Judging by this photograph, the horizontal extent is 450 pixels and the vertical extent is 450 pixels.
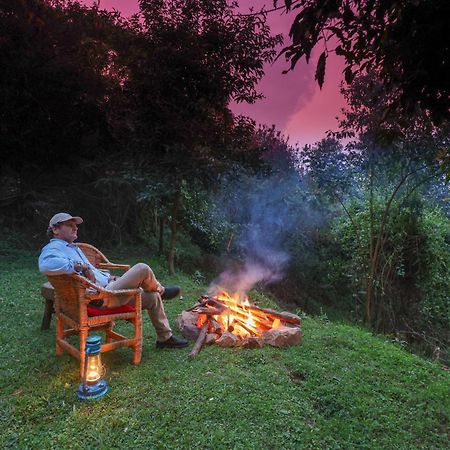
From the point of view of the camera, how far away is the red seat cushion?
335 centimetres

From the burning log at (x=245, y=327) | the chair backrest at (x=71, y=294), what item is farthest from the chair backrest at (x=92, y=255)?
the burning log at (x=245, y=327)

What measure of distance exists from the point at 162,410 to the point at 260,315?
2.09 m

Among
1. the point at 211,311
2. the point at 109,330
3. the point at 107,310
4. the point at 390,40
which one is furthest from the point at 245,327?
the point at 390,40

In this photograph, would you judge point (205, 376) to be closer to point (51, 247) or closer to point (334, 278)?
point (51, 247)

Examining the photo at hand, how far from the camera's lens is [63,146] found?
8883mm

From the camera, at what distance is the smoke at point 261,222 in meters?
9.77

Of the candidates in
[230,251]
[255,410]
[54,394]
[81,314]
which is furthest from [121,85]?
[255,410]

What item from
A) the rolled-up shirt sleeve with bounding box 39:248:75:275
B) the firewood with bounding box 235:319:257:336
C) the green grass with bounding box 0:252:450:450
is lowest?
the green grass with bounding box 0:252:450:450

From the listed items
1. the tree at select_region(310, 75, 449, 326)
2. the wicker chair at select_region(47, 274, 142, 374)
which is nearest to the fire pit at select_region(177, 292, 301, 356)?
the wicker chair at select_region(47, 274, 142, 374)

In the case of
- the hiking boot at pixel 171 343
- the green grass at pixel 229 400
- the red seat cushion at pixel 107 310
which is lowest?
the green grass at pixel 229 400

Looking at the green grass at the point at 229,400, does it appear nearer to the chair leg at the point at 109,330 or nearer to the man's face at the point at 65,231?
the chair leg at the point at 109,330

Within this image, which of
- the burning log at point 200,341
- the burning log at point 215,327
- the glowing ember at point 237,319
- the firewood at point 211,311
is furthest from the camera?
the firewood at point 211,311

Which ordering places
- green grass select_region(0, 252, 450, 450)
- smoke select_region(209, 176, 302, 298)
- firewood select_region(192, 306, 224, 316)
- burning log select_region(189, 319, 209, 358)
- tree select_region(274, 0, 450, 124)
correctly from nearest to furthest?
tree select_region(274, 0, 450, 124) → green grass select_region(0, 252, 450, 450) → burning log select_region(189, 319, 209, 358) → firewood select_region(192, 306, 224, 316) → smoke select_region(209, 176, 302, 298)

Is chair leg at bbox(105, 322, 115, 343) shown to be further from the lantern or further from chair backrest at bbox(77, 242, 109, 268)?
chair backrest at bbox(77, 242, 109, 268)
